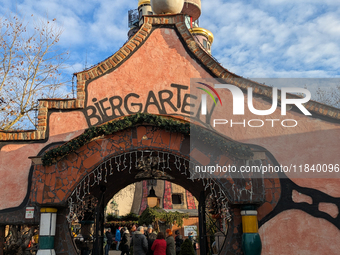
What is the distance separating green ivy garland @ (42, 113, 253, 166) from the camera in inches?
309

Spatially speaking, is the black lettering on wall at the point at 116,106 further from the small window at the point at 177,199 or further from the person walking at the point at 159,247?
the small window at the point at 177,199

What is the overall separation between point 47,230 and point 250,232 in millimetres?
4674

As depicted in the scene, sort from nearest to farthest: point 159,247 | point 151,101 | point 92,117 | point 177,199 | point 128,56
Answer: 1. point 159,247
2. point 92,117
3. point 151,101
4. point 128,56
5. point 177,199

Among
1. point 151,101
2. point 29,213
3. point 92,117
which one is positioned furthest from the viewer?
point 151,101

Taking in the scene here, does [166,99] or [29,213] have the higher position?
[166,99]

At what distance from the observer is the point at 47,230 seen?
25.6 feet

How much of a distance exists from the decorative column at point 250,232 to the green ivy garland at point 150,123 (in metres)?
1.32

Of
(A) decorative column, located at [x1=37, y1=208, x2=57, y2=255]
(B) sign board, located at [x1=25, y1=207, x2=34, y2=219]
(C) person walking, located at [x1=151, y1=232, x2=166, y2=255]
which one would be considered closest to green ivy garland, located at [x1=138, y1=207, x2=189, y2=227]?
(C) person walking, located at [x1=151, y1=232, x2=166, y2=255]

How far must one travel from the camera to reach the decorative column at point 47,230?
7.68m

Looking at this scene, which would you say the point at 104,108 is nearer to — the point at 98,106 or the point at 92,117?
the point at 98,106

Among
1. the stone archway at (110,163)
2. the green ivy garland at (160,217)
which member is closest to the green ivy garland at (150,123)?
the stone archway at (110,163)

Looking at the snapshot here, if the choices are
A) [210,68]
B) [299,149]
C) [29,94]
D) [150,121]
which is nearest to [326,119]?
[299,149]

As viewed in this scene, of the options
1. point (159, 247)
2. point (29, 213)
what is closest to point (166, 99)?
point (159, 247)

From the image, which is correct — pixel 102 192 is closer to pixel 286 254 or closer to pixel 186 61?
pixel 186 61
